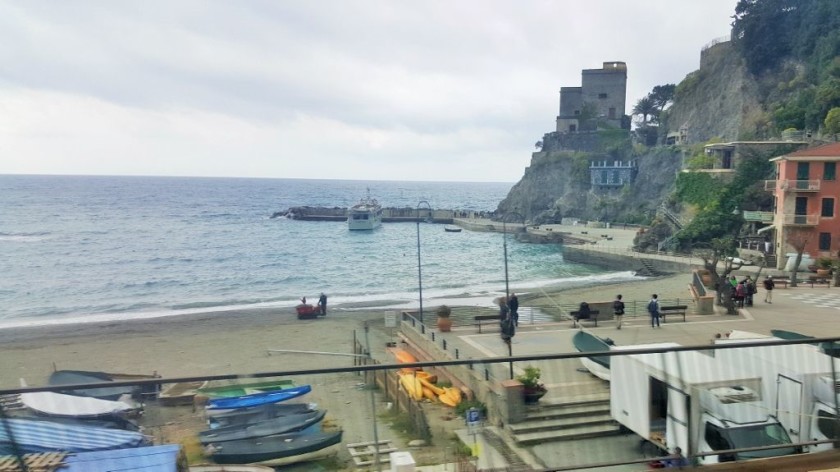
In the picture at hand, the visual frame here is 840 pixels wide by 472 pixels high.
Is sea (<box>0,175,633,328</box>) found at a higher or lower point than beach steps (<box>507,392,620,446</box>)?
lower

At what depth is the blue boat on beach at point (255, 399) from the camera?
5.25 meters

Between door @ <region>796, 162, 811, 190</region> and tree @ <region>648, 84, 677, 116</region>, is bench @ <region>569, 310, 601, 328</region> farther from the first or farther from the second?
tree @ <region>648, 84, 677, 116</region>

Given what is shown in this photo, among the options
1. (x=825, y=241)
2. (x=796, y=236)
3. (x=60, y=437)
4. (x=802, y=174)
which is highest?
(x=802, y=174)

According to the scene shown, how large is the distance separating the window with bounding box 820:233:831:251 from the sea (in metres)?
13.5

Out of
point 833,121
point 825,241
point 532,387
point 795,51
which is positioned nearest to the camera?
point 532,387

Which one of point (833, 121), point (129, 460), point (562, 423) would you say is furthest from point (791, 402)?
point (833, 121)

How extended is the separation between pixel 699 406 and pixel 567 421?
322cm

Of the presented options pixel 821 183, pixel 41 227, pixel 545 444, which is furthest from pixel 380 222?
pixel 545 444

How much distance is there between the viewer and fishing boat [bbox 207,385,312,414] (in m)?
5.25

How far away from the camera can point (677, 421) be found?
5488mm

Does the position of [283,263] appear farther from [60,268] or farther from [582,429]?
[582,429]

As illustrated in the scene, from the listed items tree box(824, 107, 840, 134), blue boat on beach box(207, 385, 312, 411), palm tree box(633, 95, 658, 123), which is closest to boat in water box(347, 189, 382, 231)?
palm tree box(633, 95, 658, 123)

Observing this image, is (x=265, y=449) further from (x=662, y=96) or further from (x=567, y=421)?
(x=662, y=96)

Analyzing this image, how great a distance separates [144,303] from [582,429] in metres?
41.1
